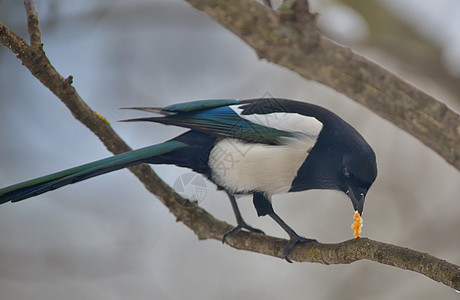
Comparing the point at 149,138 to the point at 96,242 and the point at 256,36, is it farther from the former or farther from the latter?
the point at 256,36

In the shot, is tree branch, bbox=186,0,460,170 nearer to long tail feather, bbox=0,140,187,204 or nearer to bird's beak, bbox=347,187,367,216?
bird's beak, bbox=347,187,367,216

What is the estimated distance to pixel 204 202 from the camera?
10.2 ft

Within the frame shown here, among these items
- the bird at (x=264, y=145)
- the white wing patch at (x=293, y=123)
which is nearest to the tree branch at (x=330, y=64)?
the bird at (x=264, y=145)

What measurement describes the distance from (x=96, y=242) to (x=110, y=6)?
1.49 m

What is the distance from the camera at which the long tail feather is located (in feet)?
4.44

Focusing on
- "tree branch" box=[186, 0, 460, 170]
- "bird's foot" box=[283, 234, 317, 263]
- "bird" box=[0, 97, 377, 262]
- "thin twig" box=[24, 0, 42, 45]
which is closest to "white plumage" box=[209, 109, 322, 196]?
"bird" box=[0, 97, 377, 262]

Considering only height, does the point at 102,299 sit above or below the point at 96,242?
below

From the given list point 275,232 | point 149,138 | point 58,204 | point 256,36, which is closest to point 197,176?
point 256,36

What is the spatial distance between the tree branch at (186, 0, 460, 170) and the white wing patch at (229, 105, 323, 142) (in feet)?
1.11

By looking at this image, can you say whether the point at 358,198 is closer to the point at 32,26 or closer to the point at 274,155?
the point at 274,155

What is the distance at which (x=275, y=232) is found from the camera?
2971mm

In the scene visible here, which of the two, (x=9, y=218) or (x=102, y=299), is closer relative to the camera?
(x=102, y=299)

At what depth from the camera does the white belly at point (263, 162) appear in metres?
1.70

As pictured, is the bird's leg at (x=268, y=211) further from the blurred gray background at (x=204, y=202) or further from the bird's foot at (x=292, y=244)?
the blurred gray background at (x=204, y=202)
